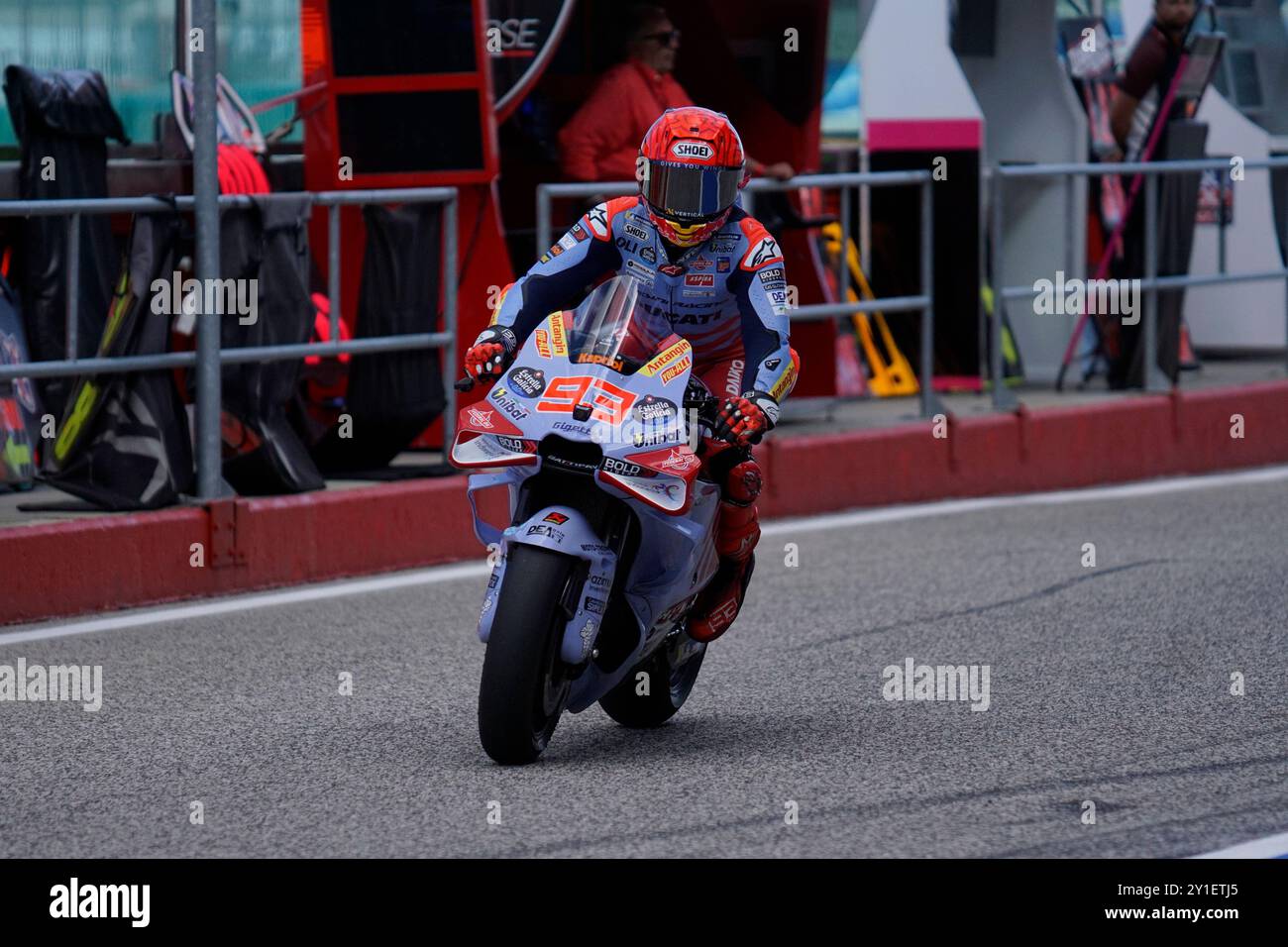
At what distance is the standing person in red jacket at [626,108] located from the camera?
12.7 meters

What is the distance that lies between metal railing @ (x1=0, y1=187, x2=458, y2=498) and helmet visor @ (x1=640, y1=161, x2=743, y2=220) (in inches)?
118

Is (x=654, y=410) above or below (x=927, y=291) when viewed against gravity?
above

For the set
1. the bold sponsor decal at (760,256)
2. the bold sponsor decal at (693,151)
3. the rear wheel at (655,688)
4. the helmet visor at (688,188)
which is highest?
the bold sponsor decal at (693,151)

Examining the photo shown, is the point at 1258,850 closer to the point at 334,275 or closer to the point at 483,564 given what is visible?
the point at 483,564

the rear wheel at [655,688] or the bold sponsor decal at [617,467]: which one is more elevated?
the bold sponsor decal at [617,467]

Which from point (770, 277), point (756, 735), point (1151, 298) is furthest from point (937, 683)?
point (1151, 298)

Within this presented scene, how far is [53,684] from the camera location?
7789 mm

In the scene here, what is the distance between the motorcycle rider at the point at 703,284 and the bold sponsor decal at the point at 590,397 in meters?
0.30

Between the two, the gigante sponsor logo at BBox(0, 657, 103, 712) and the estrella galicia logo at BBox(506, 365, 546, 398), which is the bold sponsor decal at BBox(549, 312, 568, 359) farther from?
the gigante sponsor logo at BBox(0, 657, 103, 712)

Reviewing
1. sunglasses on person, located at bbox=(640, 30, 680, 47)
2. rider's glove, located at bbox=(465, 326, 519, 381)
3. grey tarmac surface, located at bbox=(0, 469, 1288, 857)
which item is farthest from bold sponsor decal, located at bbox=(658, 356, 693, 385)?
sunglasses on person, located at bbox=(640, 30, 680, 47)

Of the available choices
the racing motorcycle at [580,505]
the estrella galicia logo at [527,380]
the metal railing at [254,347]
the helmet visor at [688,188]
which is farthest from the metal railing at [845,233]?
the estrella galicia logo at [527,380]

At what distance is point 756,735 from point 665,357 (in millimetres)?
1242

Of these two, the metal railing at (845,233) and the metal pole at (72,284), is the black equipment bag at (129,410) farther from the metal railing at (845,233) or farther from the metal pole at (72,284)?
the metal railing at (845,233)

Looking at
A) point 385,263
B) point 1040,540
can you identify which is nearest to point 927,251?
point 1040,540
